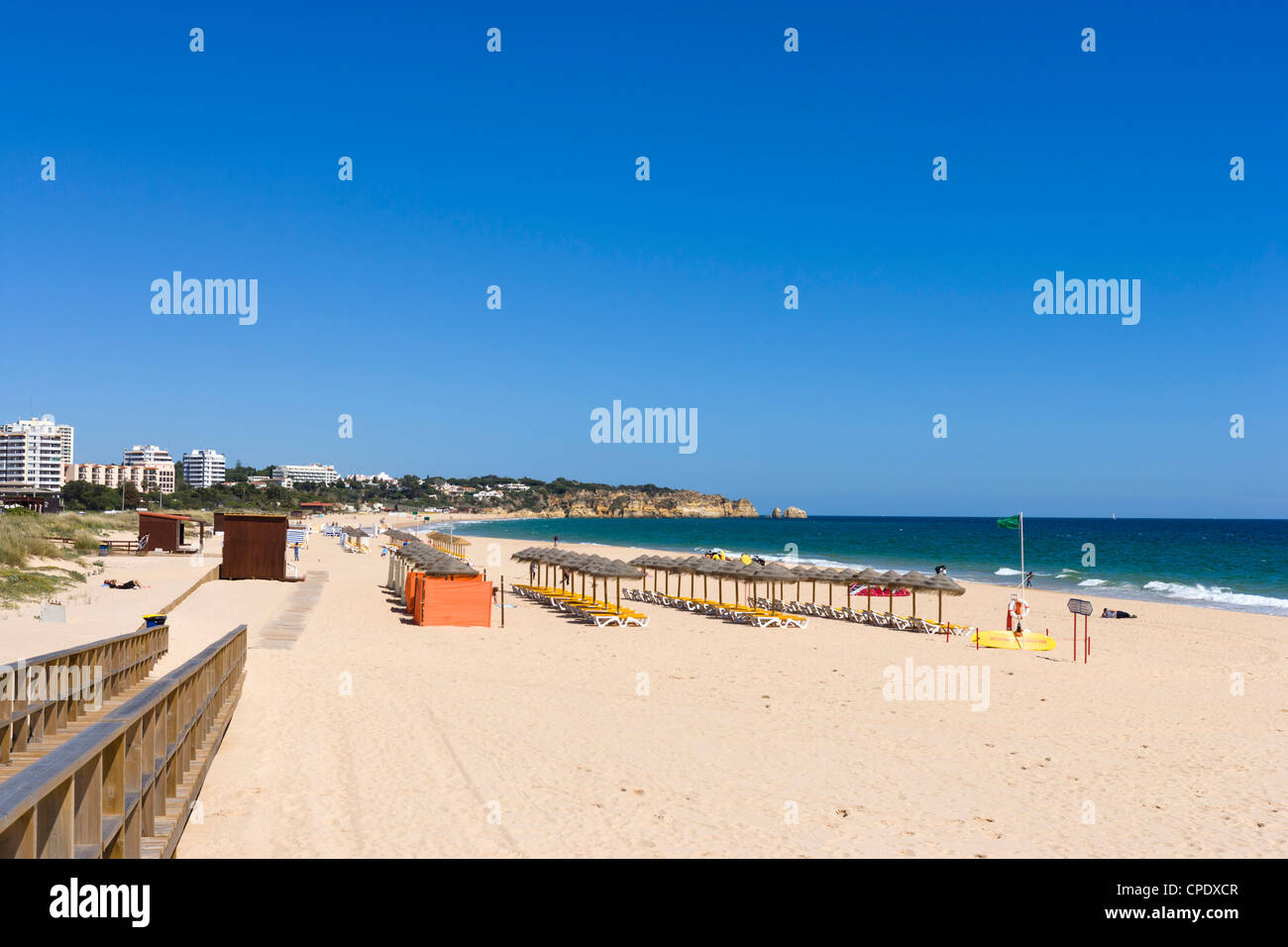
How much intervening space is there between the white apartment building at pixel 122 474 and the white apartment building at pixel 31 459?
6686 millimetres

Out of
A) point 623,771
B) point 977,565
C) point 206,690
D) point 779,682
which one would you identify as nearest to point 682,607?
point 779,682

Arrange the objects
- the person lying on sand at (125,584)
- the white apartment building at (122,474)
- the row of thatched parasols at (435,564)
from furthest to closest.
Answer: the white apartment building at (122,474), the person lying on sand at (125,584), the row of thatched parasols at (435,564)

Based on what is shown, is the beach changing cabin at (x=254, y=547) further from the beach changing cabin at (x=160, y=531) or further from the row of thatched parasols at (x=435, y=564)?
the beach changing cabin at (x=160, y=531)

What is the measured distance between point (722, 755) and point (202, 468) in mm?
208030

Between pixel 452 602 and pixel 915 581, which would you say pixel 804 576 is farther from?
pixel 452 602

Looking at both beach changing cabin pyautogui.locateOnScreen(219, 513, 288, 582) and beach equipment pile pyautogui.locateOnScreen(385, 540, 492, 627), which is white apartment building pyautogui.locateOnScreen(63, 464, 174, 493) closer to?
beach changing cabin pyautogui.locateOnScreen(219, 513, 288, 582)

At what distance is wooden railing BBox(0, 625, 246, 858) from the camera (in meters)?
1.99

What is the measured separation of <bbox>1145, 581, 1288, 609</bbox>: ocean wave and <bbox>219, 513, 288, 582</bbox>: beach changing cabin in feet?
104

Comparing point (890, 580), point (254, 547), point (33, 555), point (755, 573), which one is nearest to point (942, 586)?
point (890, 580)

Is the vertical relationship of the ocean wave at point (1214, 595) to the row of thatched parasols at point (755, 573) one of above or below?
below

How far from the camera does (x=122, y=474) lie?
152 m

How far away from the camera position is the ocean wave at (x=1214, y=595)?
96.0ft

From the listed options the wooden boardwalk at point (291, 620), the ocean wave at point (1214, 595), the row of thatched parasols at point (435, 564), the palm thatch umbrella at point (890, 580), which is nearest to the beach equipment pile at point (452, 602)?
the row of thatched parasols at point (435, 564)
